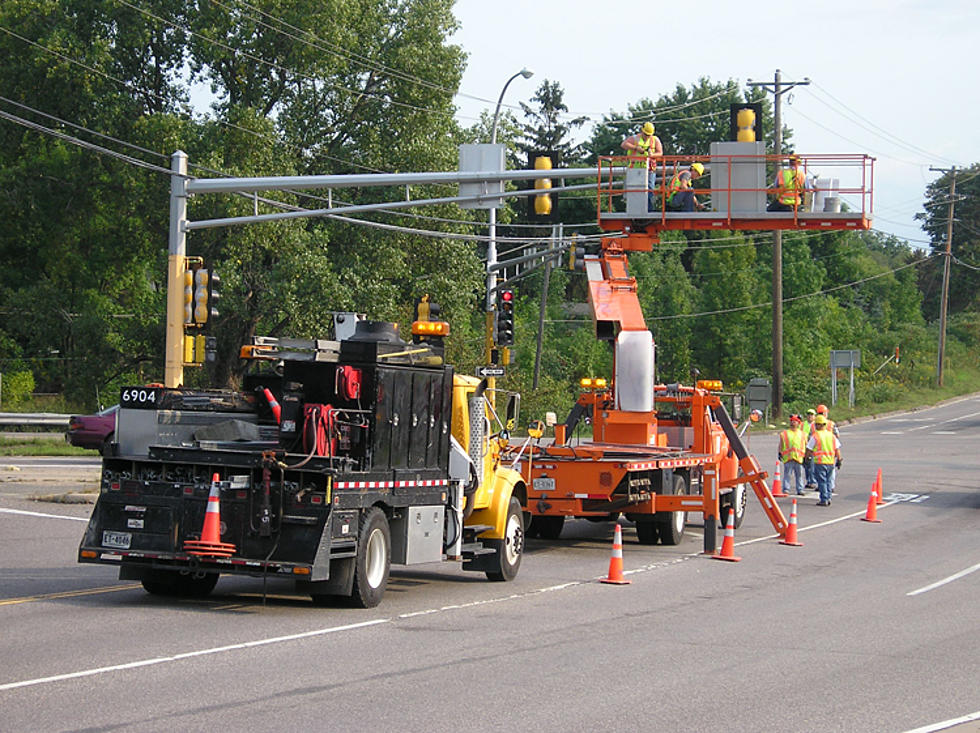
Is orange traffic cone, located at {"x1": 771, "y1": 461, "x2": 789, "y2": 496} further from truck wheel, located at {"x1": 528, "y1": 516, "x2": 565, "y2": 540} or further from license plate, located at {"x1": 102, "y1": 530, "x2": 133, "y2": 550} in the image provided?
license plate, located at {"x1": 102, "y1": 530, "x2": 133, "y2": 550}

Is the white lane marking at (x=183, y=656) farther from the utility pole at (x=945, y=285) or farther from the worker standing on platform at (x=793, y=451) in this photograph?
the utility pole at (x=945, y=285)

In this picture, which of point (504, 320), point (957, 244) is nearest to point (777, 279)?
point (504, 320)

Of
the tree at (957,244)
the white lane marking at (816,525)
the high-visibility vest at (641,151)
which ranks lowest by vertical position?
the white lane marking at (816,525)

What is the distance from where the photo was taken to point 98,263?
46625mm

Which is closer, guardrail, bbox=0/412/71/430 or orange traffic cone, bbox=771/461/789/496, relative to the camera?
orange traffic cone, bbox=771/461/789/496

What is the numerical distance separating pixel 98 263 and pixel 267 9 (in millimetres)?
11874

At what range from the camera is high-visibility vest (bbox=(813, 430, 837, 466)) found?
28.0m

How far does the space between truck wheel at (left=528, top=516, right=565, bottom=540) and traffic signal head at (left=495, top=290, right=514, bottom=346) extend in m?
10.9

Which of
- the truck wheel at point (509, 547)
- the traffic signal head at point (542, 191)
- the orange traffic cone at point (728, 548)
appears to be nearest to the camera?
the truck wheel at point (509, 547)

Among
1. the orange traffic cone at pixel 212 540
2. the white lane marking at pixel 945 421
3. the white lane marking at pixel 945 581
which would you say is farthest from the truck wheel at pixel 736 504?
the white lane marking at pixel 945 421

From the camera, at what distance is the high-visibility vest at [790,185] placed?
2070 cm

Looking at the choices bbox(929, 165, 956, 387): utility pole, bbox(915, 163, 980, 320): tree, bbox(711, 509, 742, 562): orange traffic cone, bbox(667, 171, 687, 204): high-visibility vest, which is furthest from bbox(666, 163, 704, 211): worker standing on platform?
bbox(915, 163, 980, 320): tree

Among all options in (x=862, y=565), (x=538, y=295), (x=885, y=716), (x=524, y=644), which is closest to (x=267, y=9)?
(x=862, y=565)

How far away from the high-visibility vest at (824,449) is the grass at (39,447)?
19.2 metres
